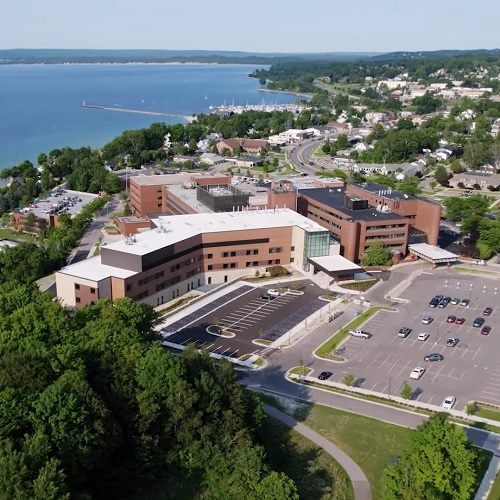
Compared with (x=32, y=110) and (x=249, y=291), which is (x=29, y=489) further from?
(x=32, y=110)

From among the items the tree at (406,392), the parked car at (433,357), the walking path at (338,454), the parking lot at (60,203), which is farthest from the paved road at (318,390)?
the parking lot at (60,203)

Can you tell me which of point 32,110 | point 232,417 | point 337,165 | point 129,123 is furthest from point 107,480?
point 32,110

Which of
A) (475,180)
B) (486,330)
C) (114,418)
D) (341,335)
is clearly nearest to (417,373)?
(341,335)

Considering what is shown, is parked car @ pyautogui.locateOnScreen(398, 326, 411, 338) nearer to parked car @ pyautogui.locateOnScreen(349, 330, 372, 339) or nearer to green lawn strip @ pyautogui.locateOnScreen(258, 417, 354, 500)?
parked car @ pyautogui.locateOnScreen(349, 330, 372, 339)

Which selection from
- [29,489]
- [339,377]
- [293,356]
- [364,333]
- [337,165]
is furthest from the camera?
[337,165]

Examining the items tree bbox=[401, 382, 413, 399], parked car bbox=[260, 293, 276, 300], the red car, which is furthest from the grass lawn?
tree bbox=[401, 382, 413, 399]

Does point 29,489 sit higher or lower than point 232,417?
higher

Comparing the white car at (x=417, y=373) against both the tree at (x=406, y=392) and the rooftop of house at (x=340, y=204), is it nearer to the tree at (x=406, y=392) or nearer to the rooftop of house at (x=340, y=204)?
the tree at (x=406, y=392)
